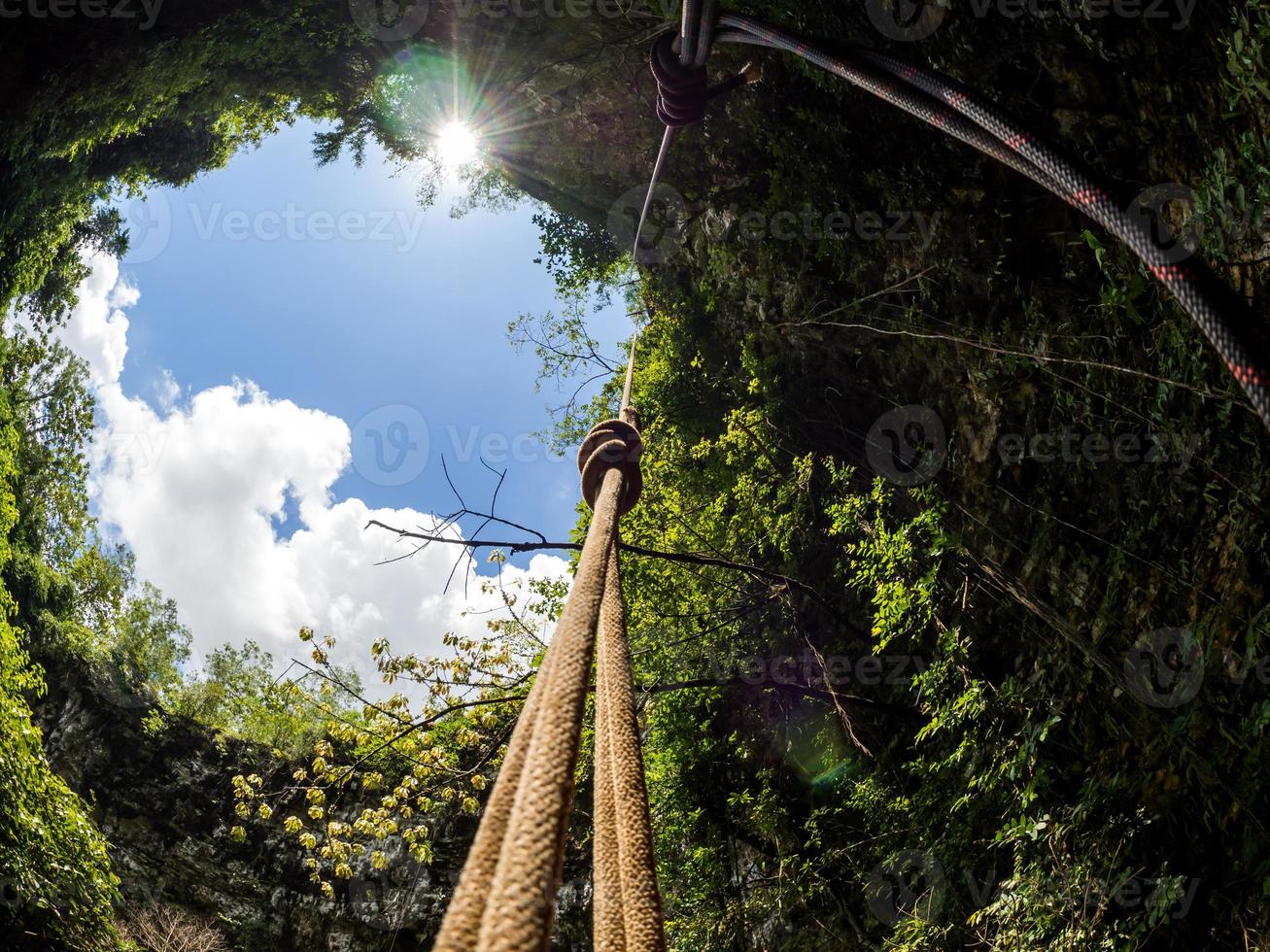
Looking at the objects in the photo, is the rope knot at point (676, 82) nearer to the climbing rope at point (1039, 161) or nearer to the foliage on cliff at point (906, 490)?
the climbing rope at point (1039, 161)

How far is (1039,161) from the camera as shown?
2.74ft

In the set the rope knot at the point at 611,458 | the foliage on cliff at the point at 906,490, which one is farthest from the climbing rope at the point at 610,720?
the foliage on cliff at the point at 906,490

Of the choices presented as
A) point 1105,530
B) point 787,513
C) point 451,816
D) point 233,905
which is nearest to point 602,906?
point 1105,530

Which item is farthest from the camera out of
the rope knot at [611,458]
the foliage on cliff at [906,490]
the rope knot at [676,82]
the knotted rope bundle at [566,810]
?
the foliage on cliff at [906,490]

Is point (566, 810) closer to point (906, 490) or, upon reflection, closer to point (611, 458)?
point (611, 458)

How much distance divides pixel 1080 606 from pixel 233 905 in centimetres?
1241

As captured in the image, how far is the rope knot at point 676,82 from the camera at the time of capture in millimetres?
1909

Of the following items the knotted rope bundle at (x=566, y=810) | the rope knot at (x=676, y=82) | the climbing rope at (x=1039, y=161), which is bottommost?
the knotted rope bundle at (x=566, y=810)

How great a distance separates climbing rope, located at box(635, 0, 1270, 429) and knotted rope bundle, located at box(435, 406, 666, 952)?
695 mm

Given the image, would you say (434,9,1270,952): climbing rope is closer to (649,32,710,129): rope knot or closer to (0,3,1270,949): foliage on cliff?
(649,32,710,129): rope knot

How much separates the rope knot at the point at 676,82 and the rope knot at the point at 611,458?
3.28 ft

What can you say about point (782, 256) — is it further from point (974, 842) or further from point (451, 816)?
point (451, 816)

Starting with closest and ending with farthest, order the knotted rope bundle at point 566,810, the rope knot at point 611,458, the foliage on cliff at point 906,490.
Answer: the knotted rope bundle at point 566,810
the rope knot at point 611,458
the foliage on cliff at point 906,490

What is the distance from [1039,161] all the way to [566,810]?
0.95m
